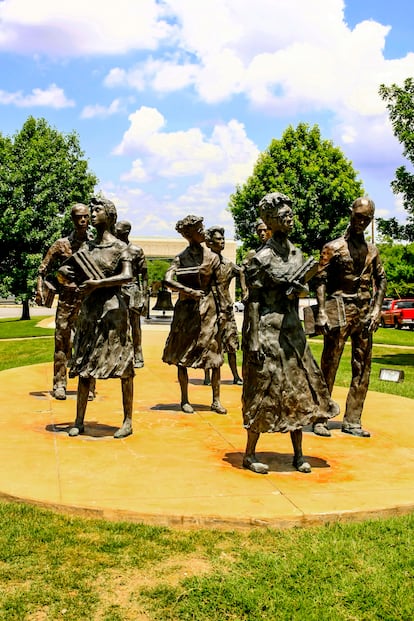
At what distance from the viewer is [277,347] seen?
5215mm

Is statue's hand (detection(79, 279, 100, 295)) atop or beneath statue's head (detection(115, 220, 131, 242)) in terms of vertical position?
beneath

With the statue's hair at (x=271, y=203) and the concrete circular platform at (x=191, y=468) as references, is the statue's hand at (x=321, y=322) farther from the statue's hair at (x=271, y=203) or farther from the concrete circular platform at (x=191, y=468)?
the statue's hair at (x=271, y=203)

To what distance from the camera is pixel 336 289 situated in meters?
6.72

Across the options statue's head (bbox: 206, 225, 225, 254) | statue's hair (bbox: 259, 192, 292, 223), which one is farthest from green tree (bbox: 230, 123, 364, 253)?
statue's hair (bbox: 259, 192, 292, 223)

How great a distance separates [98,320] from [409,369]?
9.40m

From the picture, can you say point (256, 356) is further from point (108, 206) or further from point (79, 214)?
point (79, 214)

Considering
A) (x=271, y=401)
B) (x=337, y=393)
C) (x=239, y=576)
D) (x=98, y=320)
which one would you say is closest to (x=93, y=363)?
(x=98, y=320)

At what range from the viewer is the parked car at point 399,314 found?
3155cm

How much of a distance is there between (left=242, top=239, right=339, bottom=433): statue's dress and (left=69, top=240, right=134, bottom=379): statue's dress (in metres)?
1.45

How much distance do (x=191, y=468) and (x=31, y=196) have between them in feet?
80.4

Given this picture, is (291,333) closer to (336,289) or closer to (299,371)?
(299,371)

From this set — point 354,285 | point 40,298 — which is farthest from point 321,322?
point 40,298

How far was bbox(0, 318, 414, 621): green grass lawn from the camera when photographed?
3168 millimetres

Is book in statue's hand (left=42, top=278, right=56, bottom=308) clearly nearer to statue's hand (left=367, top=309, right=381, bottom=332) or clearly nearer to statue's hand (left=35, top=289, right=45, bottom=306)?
statue's hand (left=35, top=289, right=45, bottom=306)
